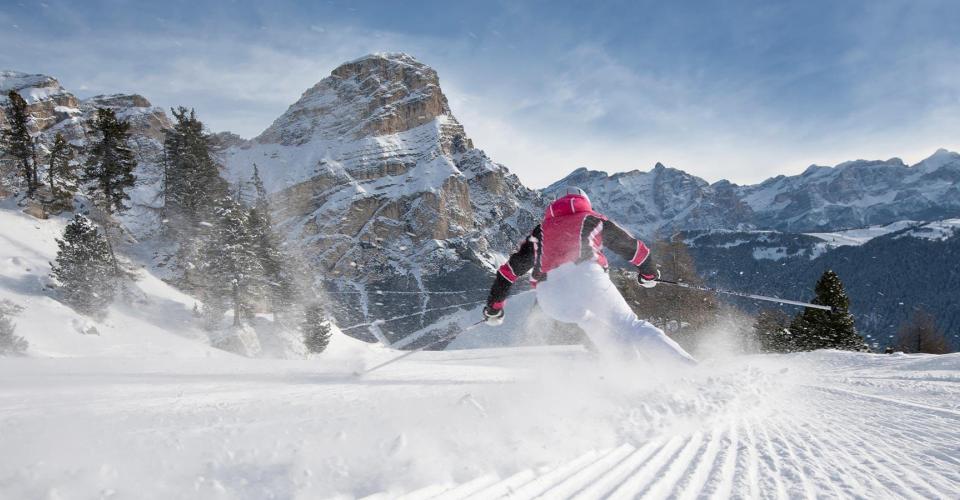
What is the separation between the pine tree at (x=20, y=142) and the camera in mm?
30277

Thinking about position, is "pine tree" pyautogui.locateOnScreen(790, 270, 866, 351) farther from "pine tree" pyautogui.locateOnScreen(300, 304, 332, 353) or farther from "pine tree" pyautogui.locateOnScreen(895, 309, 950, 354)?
"pine tree" pyautogui.locateOnScreen(300, 304, 332, 353)

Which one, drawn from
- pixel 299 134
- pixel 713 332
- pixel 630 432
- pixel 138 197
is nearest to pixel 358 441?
pixel 630 432

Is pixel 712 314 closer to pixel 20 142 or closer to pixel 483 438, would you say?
pixel 483 438

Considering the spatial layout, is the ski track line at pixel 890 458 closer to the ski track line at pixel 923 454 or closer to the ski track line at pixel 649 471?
the ski track line at pixel 923 454

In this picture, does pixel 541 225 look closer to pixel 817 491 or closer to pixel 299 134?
pixel 817 491

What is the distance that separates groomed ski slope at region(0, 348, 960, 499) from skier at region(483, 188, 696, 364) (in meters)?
0.29

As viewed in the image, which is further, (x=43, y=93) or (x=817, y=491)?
(x=43, y=93)

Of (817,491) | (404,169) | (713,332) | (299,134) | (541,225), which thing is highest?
(299,134)

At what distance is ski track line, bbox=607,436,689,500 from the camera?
2.28 meters

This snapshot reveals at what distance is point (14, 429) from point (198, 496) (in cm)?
189

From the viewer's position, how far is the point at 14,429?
304 centimetres

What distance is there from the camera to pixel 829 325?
71.9ft

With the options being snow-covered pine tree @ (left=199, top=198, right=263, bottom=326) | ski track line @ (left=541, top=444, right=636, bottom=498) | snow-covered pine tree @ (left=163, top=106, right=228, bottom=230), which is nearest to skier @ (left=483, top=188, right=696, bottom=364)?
ski track line @ (left=541, top=444, right=636, bottom=498)

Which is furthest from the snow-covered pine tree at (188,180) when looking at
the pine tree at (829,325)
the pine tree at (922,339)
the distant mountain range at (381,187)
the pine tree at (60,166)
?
the pine tree at (922,339)
